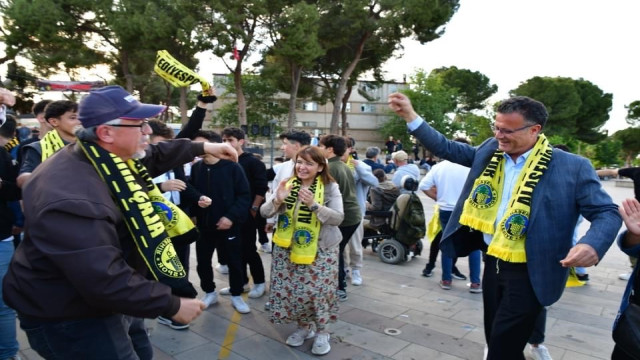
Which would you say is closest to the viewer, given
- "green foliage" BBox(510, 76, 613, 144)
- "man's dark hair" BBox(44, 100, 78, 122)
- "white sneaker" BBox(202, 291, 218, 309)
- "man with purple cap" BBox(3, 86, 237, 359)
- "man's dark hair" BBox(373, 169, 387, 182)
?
"man with purple cap" BBox(3, 86, 237, 359)

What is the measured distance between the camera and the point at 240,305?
445cm

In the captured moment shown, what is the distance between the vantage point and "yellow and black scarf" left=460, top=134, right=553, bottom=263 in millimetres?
2564

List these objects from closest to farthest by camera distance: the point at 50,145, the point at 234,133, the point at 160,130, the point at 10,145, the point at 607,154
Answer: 1. the point at 50,145
2. the point at 10,145
3. the point at 160,130
4. the point at 234,133
5. the point at 607,154

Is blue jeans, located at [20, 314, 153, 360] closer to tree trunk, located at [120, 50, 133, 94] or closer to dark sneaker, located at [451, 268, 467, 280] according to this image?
dark sneaker, located at [451, 268, 467, 280]

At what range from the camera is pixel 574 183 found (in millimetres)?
2508

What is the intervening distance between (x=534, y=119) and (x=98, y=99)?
2555mm

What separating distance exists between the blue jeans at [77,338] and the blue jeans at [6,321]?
5.16 feet

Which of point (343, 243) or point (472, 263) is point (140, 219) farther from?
point (472, 263)

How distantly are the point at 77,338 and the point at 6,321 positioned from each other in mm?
1827

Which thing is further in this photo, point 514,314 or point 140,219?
point 514,314

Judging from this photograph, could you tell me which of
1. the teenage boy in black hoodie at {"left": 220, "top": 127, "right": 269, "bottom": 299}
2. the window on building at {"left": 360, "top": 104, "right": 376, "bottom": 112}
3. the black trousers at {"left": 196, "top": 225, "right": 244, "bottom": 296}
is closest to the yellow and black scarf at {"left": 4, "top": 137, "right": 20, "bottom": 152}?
the black trousers at {"left": 196, "top": 225, "right": 244, "bottom": 296}

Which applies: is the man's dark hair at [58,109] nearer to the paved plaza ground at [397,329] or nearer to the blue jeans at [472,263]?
the paved plaza ground at [397,329]

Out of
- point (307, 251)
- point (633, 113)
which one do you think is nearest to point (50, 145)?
point (307, 251)

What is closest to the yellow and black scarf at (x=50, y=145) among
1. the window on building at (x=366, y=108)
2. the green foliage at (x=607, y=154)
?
the green foliage at (x=607, y=154)
